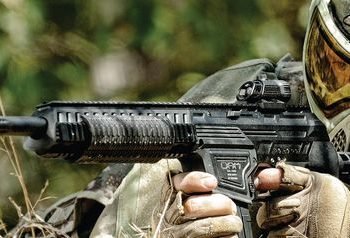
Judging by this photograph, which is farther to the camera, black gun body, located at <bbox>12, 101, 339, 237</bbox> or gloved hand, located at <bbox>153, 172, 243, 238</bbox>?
gloved hand, located at <bbox>153, 172, 243, 238</bbox>

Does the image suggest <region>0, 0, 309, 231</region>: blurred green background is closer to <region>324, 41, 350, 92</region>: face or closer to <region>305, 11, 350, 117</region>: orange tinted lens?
<region>305, 11, 350, 117</region>: orange tinted lens

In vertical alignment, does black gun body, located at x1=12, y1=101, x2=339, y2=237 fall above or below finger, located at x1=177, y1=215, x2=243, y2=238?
above

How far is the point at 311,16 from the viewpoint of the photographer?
7094 millimetres

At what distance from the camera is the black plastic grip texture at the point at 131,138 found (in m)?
5.51

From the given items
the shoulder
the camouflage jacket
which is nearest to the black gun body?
the camouflage jacket

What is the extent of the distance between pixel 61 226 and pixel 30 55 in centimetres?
198

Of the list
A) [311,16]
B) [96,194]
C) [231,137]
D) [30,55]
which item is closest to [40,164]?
[30,55]

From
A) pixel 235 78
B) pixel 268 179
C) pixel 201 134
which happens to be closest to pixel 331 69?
pixel 235 78

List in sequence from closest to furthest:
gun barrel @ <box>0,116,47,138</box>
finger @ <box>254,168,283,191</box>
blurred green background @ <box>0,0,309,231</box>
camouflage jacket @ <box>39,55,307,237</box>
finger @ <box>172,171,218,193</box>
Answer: gun barrel @ <box>0,116,47,138</box> < finger @ <box>172,171,218,193</box> < finger @ <box>254,168,283,191</box> < camouflage jacket @ <box>39,55,307,237</box> < blurred green background @ <box>0,0,309,231</box>

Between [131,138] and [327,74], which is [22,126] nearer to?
[131,138]

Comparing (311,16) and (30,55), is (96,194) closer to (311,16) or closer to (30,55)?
(311,16)

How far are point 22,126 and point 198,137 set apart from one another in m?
0.72

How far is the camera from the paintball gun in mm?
5449

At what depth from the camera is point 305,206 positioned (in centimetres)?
627
